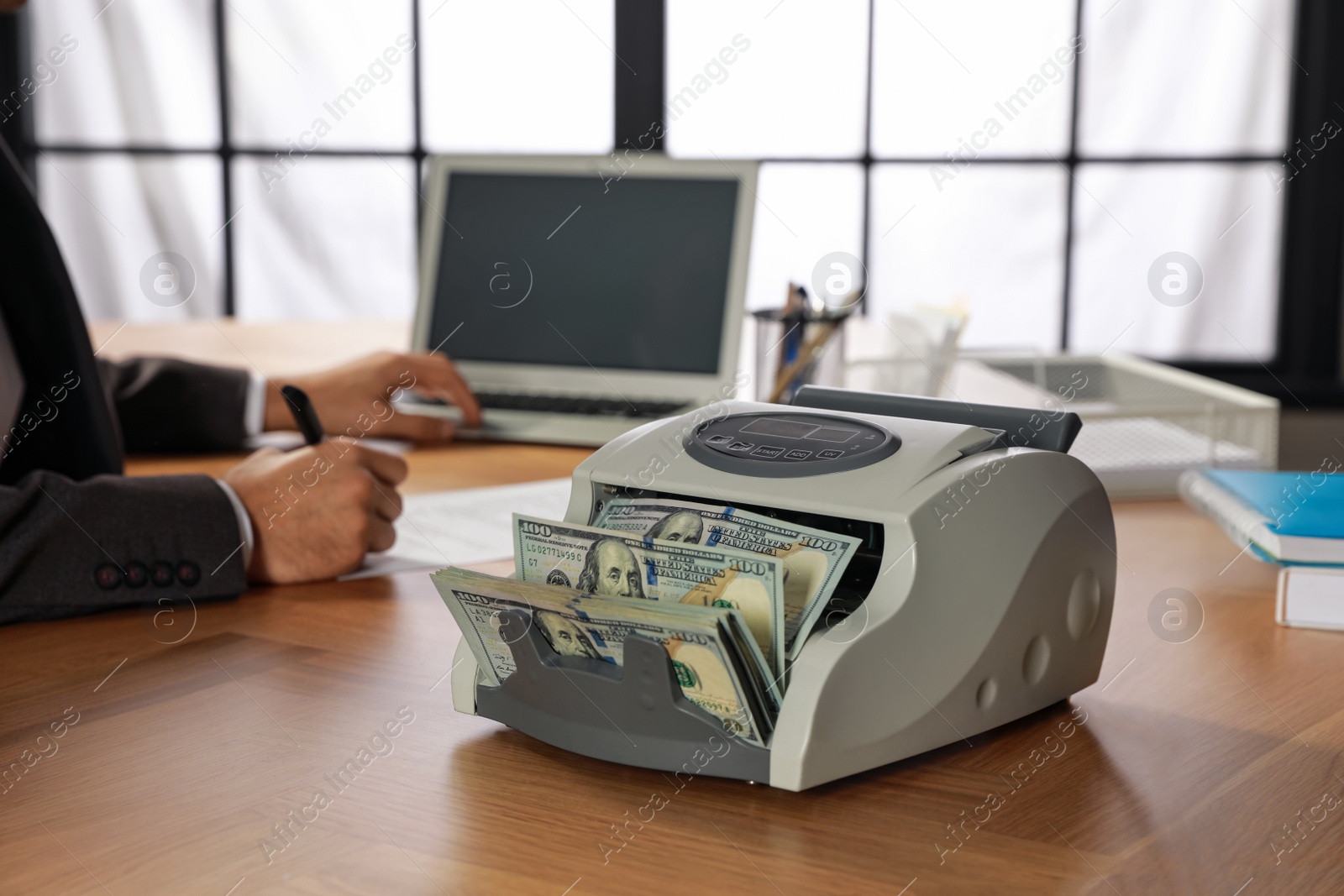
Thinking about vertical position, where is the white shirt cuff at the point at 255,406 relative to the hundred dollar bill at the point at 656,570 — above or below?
below

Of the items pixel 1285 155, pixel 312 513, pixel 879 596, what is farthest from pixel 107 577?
pixel 1285 155

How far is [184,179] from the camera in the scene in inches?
149

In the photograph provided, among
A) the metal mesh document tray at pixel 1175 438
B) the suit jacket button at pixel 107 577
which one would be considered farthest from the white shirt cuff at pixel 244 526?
the metal mesh document tray at pixel 1175 438

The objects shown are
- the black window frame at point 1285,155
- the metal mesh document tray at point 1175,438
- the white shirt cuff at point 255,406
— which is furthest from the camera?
the black window frame at point 1285,155

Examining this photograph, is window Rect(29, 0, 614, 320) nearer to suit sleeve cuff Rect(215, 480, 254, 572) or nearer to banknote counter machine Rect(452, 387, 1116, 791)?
suit sleeve cuff Rect(215, 480, 254, 572)

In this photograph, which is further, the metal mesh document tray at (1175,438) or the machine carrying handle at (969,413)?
the metal mesh document tray at (1175,438)

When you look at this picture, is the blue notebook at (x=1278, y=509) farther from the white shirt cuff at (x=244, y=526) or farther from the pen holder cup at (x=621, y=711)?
the white shirt cuff at (x=244, y=526)

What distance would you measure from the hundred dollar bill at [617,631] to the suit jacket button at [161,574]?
43 centimetres

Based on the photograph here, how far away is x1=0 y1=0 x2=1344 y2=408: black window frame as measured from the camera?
3473 mm

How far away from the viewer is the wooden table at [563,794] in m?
0.62

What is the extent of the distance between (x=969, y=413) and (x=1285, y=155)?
320 centimetres

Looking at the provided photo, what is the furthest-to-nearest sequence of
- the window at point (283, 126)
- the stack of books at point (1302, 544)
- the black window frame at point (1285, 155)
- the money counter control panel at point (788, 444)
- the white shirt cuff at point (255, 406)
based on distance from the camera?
1. the window at point (283, 126)
2. the black window frame at point (1285, 155)
3. the white shirt cuff at point (255, 406)
4. the stack of books at point (1302, 544)
5. the money counter control panel at point (788, 444)

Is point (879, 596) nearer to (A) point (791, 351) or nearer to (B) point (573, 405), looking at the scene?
(A) point (791, 351)

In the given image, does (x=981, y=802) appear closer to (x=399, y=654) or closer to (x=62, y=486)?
(x=399, y=654)
